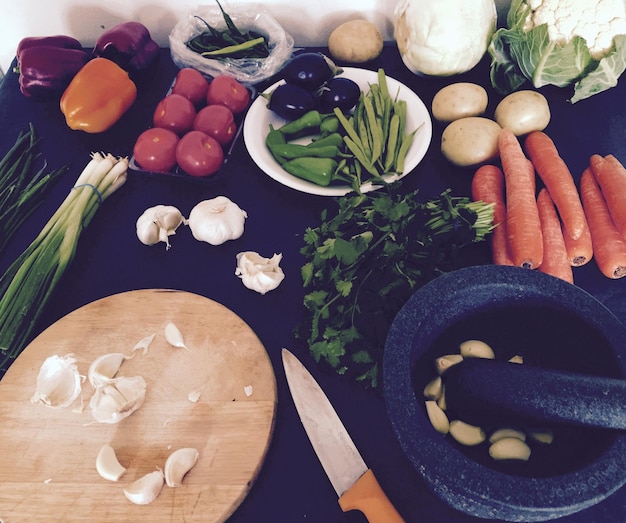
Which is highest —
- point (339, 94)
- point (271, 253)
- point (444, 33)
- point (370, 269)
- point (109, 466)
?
point (444, 33)

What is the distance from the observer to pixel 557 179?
961mm

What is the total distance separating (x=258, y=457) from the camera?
28.0 inches

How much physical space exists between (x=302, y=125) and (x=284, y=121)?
6 centimetres

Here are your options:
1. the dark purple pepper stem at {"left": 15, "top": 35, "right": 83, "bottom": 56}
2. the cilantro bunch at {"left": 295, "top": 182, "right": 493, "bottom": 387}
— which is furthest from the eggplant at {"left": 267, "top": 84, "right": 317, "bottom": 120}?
the dark purple pepper stem at {"left": 15, "top": 35, "right": 83, "bottom": 56}

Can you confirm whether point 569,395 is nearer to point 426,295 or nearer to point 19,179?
point 426,295

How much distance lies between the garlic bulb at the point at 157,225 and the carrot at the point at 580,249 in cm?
76

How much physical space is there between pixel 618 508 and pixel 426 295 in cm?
41

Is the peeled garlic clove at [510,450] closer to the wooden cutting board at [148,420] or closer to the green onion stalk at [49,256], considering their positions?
the wooden cutting board at [148,420]

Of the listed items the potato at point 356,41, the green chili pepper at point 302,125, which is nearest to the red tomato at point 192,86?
the green chili pepper at point 302,125

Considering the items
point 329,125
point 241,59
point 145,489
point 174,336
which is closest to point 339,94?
point 329,125

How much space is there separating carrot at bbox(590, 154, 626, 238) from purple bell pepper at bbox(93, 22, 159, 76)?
1.06 metres

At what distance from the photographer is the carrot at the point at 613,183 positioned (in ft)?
2.98

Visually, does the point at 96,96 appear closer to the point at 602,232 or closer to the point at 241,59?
the point at 241,59

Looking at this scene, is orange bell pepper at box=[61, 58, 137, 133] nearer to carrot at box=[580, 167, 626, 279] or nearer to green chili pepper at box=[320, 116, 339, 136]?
green chili pepper at box=[320, 116, 339, 136]
